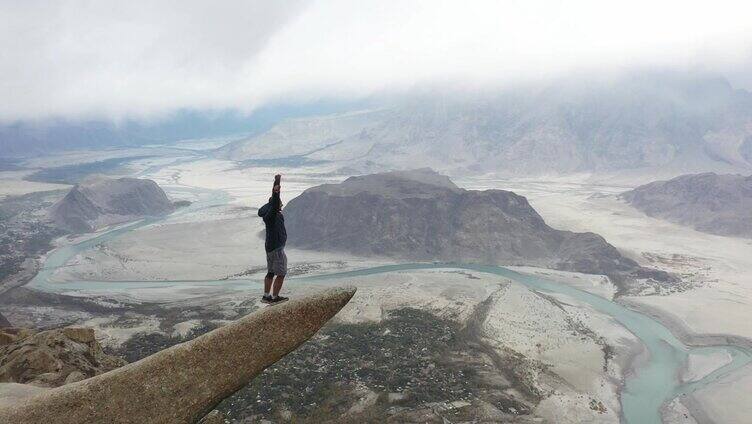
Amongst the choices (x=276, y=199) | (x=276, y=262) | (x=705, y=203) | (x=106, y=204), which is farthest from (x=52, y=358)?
(x=705, y=203)

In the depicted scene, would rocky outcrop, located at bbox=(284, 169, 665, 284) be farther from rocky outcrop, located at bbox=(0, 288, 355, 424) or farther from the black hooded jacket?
rocky outcrop, located at bbox=(0, 288, 355, 424)

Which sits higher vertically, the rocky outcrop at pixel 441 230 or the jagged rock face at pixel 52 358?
the jagged rock face at pixel 52 358

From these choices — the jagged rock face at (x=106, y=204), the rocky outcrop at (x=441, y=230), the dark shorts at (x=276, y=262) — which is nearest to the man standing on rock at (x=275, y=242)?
the dark shorts at (x=276, y=262)

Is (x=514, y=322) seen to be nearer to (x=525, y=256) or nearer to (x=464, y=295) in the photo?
(x=464, y=295)

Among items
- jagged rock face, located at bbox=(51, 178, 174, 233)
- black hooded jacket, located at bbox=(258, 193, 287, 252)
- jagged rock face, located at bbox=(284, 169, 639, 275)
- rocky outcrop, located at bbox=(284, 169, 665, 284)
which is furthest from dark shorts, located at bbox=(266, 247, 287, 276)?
jagged rock face, located at bbox=(51, 178, 174, 233)

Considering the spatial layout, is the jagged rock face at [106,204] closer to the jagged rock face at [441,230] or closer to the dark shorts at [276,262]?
the jagged rock face at [441,230]

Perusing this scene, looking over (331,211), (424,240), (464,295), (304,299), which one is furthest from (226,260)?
(304,299)

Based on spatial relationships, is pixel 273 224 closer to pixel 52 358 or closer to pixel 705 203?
pixel 52 358
